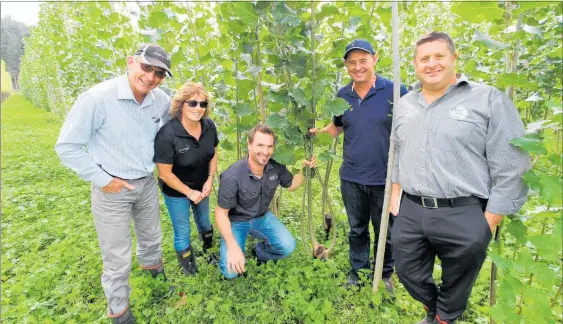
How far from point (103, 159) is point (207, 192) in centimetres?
104

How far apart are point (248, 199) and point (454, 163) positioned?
1.77m

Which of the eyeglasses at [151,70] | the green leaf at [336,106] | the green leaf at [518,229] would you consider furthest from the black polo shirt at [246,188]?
the green leaf at [518,229]

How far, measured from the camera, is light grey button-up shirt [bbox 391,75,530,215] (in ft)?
5.46

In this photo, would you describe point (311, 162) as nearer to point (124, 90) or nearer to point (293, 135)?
point (293, 135)

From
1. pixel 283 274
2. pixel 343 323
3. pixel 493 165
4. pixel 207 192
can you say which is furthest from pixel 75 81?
pixel 493 165

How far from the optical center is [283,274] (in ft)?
10.5

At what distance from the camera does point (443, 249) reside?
6.44 ft

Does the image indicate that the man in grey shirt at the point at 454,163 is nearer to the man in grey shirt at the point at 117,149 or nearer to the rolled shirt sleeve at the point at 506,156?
the rolled shirt sleeve at the point at 506,156

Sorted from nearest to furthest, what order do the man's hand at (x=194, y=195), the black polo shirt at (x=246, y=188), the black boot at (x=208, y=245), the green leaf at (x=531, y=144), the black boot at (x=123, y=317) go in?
the green leaf at (x=531, y=144), the black boot at (x=123, y=317), the black polo shirt at (x=246, y=188), the man's hand at (x=194, y=195), the black boot at (x=208, y=245)

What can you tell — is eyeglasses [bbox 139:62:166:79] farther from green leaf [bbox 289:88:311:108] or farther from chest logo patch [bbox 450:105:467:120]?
chest logo patch [bbox 450:105:467:120]

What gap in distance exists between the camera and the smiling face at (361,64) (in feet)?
7.77

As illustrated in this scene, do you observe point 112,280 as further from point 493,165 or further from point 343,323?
point 493,165

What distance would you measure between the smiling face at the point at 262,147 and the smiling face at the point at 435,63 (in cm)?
128

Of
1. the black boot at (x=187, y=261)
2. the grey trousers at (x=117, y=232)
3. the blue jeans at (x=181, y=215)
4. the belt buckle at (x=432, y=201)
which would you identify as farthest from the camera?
the black boot at (x=187, y=261)
